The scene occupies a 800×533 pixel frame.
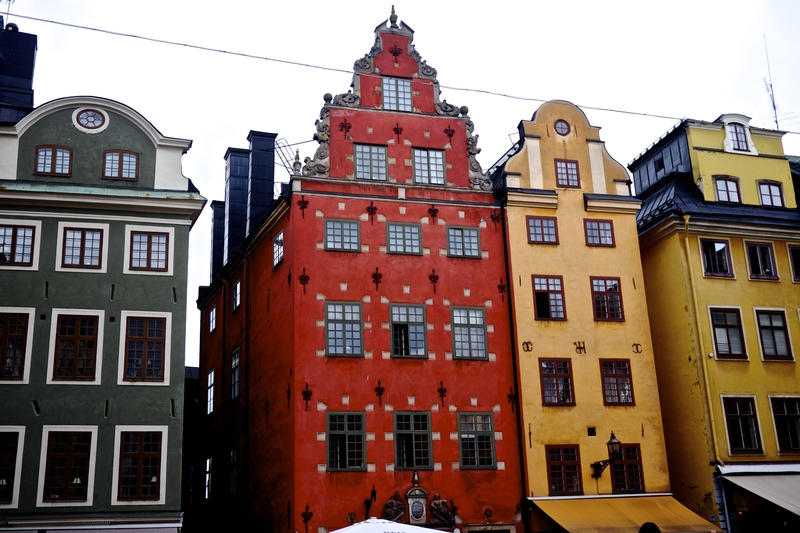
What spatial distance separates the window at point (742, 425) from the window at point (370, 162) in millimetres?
15290

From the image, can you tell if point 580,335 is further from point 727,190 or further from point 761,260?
point 727,190

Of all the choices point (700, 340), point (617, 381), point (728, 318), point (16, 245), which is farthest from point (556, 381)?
point (16, 245)

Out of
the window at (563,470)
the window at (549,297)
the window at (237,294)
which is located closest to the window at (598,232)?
the window at (549,297)

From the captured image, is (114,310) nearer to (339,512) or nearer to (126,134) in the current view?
(126,134)

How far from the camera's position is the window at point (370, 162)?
32.0 metres

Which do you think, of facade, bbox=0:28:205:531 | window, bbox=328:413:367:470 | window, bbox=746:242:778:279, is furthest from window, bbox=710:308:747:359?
facade, bbox=0:28:205:531

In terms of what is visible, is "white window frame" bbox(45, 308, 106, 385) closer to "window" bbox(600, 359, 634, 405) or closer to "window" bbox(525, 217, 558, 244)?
"window" bbox(525, 217, 558, 244)

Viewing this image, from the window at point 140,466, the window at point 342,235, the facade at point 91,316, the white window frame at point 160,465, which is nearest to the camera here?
the facade at point 91,316

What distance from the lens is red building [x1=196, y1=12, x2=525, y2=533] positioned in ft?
94.7

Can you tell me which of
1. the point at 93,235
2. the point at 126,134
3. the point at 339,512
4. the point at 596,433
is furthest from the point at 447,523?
the point at 126,134

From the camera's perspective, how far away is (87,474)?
2666cm

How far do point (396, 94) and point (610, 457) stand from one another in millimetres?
14964

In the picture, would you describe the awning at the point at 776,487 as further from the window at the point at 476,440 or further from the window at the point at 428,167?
the window at the point at 428,167

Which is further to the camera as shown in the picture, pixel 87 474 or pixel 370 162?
pixel 370 162
